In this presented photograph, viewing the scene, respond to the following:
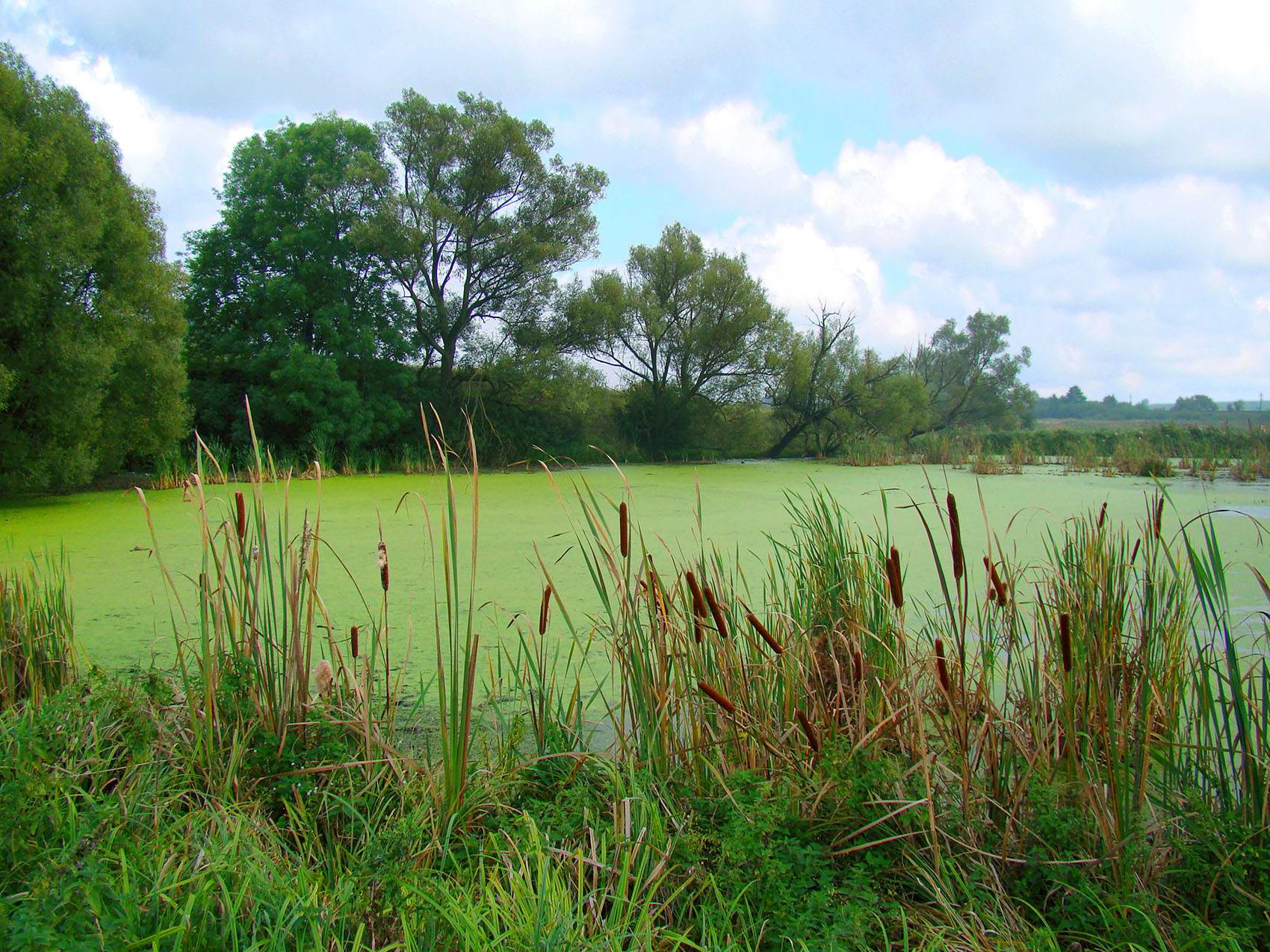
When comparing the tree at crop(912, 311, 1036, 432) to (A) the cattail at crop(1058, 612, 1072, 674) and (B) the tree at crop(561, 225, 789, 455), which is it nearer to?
(B) the tree at crop(561, 225, 789, 455)

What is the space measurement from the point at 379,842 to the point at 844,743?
34.0 inches

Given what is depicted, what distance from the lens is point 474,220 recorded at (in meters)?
13.0

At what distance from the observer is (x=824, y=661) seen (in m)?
2.16

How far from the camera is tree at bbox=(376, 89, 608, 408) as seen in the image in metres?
12.8

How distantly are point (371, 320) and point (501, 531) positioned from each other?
8.37 m

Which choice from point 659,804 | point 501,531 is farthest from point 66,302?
point 659,804

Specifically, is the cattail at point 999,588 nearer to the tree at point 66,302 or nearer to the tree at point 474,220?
the tree at point 66,302

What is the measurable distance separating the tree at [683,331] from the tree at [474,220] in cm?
139

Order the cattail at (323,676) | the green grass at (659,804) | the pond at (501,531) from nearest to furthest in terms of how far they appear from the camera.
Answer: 1. the green grass at (659,804)
2. the cattail at (323,676)
3. the pond at (501,531)

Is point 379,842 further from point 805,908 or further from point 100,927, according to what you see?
point 805,908

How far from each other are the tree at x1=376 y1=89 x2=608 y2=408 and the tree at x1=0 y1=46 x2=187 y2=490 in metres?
4.61

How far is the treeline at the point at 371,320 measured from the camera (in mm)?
7453

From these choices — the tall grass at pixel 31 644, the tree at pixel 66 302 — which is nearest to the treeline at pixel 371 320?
the tree at pixel 66 302

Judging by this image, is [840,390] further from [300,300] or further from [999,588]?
[999,588]
